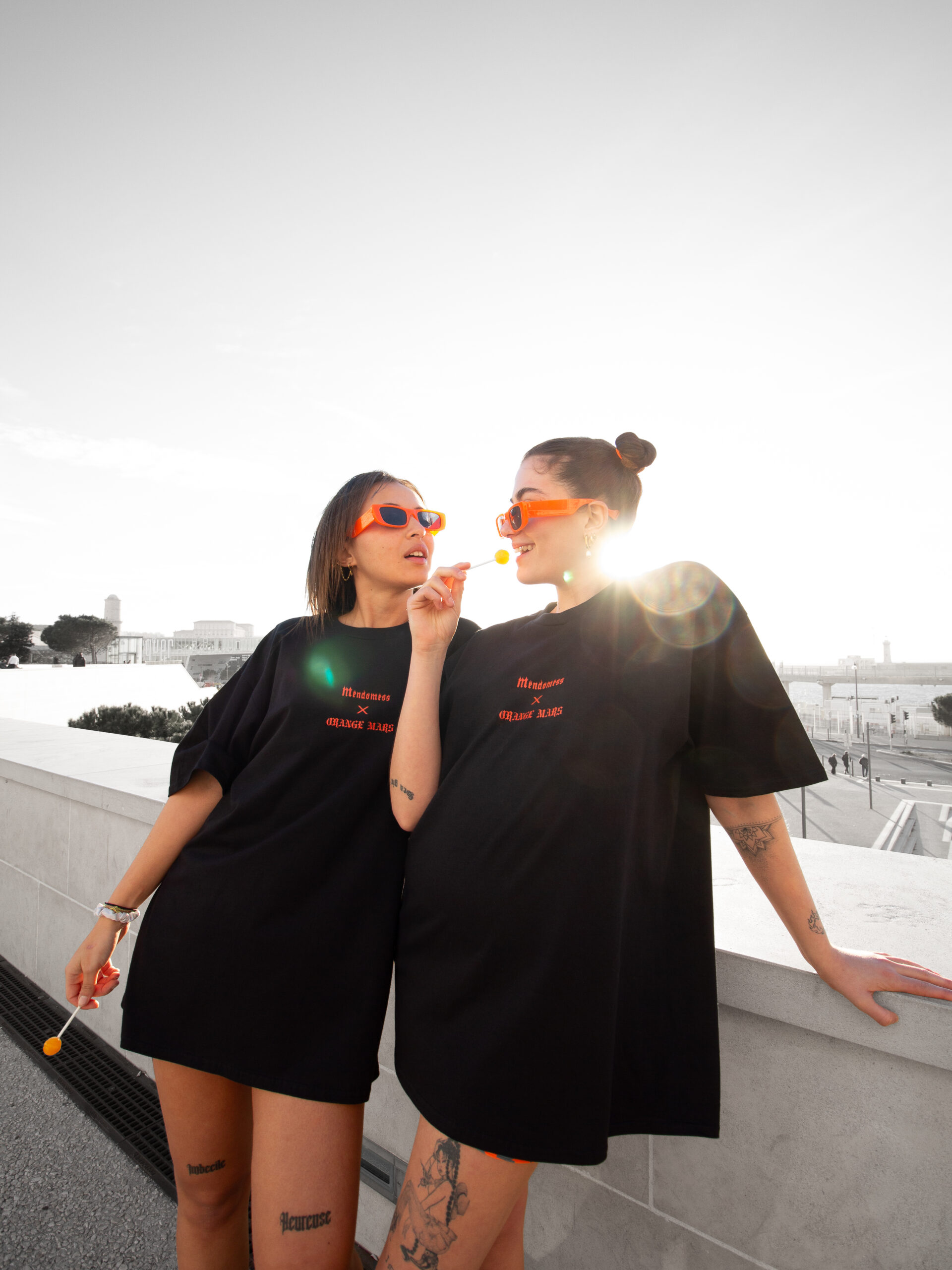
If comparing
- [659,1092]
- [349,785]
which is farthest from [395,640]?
[659,1092]

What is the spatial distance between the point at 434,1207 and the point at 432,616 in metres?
1.23

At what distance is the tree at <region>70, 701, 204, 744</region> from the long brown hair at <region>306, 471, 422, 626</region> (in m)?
15.0

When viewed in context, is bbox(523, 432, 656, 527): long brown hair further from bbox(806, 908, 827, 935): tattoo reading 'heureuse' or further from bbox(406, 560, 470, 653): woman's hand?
bbox(806, 908, 827, 935): tattoo reading 'heureuse'

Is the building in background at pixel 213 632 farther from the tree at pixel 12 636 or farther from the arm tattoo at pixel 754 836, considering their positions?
the arm tattoo at pixel 754 836

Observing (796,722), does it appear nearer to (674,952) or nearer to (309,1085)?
(674,952)

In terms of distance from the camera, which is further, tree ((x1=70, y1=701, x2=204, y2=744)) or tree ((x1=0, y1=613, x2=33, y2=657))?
tree ((x1=0, y1=613, x2=33, y2=657))

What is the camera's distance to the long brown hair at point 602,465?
66.4 inches

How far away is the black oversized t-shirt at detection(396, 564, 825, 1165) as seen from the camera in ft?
3.77

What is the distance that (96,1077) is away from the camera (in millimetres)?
2861

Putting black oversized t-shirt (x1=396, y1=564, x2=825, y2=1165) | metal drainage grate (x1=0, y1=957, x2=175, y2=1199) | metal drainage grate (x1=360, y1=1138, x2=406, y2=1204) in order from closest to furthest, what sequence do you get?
black oversized t-shirt (x1=396, y1=564, x2=825, y2=1165)
metal drainage grate (x1=360, y1=1138, x2=406, y2=1204)
metal drainage grate (x1=0, y1=957, x2=175, y2=1199)

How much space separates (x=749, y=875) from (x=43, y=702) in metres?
21.7

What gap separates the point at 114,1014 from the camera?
3.02 metres

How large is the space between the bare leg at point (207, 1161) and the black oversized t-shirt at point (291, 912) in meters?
0.14

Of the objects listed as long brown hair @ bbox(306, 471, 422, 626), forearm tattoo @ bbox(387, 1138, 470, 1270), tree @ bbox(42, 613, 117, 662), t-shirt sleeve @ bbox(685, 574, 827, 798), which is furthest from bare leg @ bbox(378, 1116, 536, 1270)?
tree @ bbox(42, 613, 117, 662)
